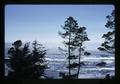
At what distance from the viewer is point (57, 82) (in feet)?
14.9

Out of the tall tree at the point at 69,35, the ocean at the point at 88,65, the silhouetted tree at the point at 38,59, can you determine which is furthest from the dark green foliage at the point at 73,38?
the silhouetted tree at the point at 38,59

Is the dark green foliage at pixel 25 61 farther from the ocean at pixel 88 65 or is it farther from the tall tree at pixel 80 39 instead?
A: the tall tree at pixel 80 39

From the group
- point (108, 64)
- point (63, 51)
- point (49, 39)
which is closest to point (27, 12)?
point (49, 39)

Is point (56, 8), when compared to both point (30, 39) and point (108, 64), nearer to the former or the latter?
point (30, 39)

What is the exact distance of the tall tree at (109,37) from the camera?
4.50 m

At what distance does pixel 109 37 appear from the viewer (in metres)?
4.54

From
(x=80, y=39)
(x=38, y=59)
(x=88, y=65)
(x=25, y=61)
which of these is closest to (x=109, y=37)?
(x=80, y=39)

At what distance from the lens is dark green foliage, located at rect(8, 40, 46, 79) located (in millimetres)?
4641

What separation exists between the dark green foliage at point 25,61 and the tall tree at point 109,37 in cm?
107

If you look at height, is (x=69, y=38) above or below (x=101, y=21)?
below

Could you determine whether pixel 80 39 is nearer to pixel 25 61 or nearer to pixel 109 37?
pixel 109 37

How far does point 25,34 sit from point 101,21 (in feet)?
4.46

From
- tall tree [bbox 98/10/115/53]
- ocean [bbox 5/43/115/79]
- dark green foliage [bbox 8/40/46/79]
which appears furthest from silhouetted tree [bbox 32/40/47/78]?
tall tree [bbox 98/10/115/53]

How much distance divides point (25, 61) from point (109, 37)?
5.12 ft
